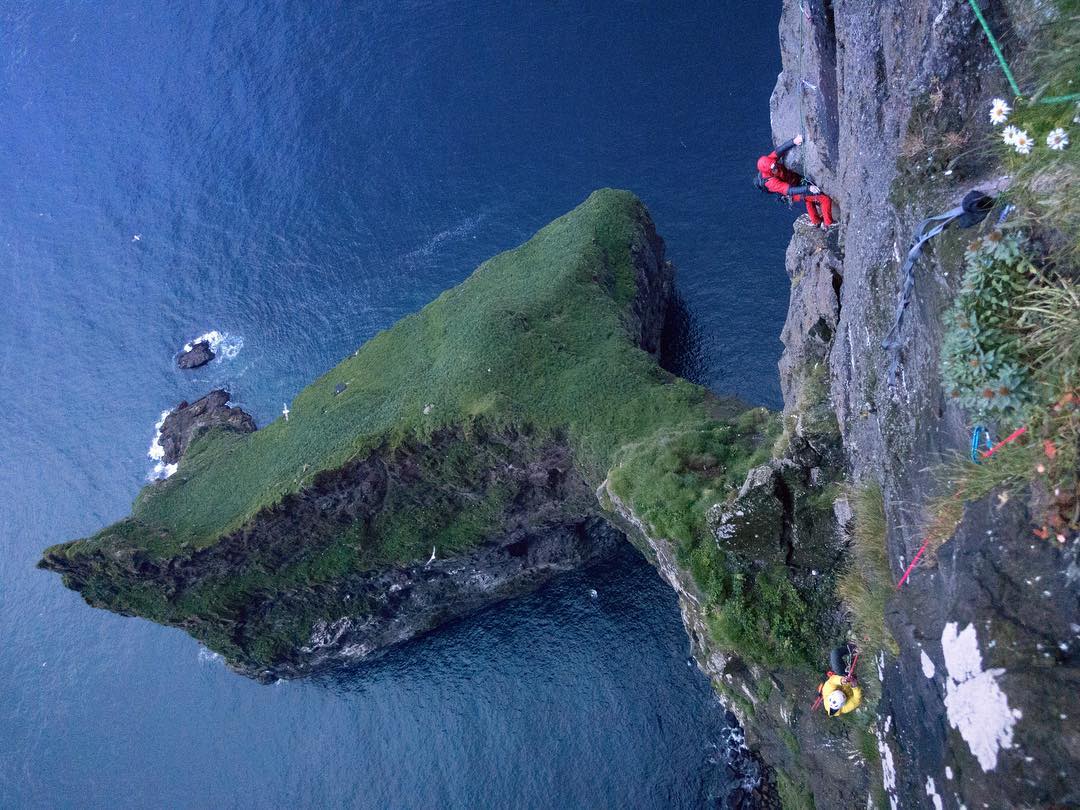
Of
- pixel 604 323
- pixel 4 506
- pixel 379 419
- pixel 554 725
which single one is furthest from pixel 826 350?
pixel 4 506

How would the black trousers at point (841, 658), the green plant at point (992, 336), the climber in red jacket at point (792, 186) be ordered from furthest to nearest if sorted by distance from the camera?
the climber in red jacket at point (792, 186) → the black trousers at point (841, 658) → the green plant at point (992, 336)

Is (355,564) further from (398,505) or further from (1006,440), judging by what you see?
(1006,440)

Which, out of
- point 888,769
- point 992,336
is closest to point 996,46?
point 992,336

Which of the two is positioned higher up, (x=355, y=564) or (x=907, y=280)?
(x=355, y=564)

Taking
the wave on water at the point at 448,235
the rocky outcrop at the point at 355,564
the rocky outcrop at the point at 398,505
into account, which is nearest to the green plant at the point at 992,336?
the rocky outcrop at the point at 398,505

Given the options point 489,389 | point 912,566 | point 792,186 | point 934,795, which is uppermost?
point 489,389

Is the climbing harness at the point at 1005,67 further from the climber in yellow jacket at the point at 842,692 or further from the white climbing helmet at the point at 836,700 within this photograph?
the white climbing helmet at the point at 836,700

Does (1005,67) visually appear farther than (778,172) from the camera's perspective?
No
